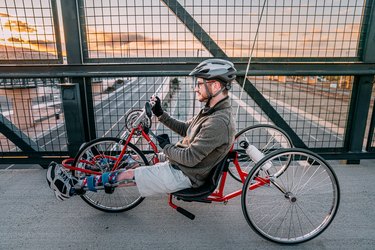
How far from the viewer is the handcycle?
2.10 m

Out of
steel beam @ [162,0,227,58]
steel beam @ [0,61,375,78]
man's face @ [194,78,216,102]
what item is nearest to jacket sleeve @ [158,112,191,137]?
man's face @ [194,78,216,102]

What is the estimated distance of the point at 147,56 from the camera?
3.19 metres

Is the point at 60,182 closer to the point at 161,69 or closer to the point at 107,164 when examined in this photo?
the point at 107,164

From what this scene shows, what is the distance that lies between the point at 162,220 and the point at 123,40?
2078 mm

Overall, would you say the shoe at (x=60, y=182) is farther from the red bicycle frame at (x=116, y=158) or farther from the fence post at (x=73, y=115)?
the fence post at (x=73, y=115)

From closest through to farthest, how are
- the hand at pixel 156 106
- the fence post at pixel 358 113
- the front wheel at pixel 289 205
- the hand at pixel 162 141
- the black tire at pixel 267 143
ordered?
the front wheel at pixel 289 205 → the hand at pixel 162 141 → the hand at pixel 156 106 → the black tire at pixel 267 143 → the fence post at pixel 358 113

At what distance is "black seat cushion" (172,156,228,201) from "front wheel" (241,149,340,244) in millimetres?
224

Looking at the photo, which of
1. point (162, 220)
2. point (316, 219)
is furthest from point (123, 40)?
point (316, 219)

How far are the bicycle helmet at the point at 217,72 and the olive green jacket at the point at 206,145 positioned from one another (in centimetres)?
16

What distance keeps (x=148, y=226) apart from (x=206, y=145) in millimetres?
997

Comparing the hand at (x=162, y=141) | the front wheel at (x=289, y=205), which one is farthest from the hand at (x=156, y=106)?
the front wheel at (x=289, y=205)

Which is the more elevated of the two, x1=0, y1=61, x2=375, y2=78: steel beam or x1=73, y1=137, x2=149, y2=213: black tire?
x1=0, y1=61, x2=375, y2=78: steel beam

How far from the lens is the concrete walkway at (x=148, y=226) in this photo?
7.04 feet

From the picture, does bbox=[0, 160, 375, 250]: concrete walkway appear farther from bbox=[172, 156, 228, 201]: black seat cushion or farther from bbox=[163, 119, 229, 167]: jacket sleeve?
bbox=[163, 119, 229, 167]: jacket sleeve
